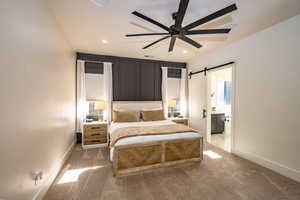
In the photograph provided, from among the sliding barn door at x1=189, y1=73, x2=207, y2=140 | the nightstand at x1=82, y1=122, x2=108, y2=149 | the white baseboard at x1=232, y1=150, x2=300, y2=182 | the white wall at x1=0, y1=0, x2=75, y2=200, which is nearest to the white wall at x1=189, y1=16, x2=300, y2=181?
the white baseboard at x1=232, y1=150, x2=300, y2=182

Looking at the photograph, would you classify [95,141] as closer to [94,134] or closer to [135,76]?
[94,134]

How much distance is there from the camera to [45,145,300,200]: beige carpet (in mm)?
1709

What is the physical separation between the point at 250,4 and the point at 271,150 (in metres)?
2.52

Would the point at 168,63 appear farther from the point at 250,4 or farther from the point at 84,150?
the point at 84,150

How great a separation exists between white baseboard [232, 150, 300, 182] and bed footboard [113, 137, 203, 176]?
1.11 m

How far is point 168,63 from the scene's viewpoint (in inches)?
184

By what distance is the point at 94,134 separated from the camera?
3.45 metres

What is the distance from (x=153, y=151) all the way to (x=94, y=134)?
1.95 metres

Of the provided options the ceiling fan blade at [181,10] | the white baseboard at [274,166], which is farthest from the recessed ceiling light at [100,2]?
the white baseboard at [274,166]

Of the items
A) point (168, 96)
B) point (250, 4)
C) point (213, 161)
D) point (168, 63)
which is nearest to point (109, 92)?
point (168, 96)

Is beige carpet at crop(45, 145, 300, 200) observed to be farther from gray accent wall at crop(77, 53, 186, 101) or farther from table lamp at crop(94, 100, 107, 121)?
gray accent wall at crop(77, 53, 186, 101)

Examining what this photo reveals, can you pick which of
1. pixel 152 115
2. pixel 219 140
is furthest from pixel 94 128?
pixel 219 140

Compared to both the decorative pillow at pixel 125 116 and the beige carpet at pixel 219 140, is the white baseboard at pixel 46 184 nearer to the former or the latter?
the decorative pillow at pixel 125 116

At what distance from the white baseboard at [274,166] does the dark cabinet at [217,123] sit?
178 cm
